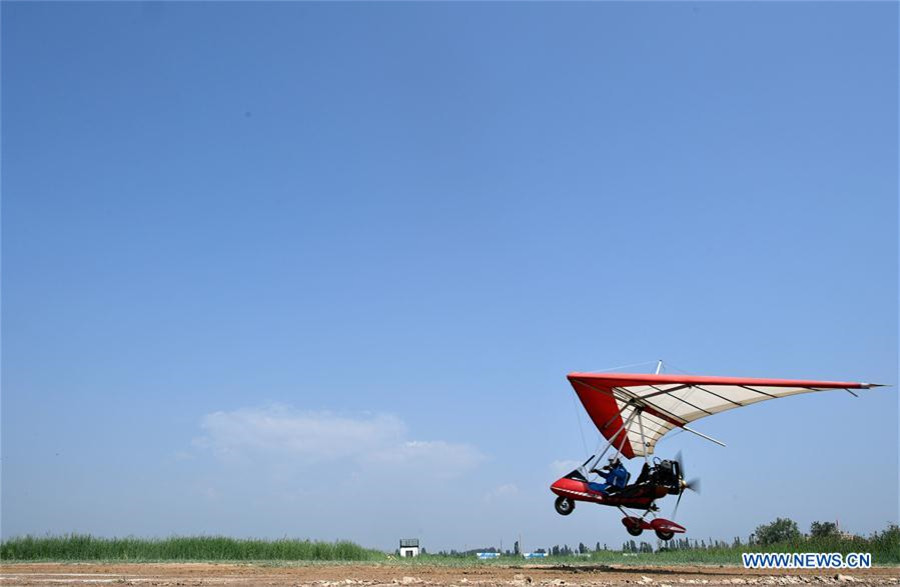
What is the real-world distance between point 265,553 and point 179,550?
2.97 metres

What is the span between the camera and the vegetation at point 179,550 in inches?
1009

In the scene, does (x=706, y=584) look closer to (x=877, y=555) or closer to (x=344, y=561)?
(x=344, y=561)

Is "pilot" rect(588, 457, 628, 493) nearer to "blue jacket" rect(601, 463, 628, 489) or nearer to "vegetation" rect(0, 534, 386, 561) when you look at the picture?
"blue jacket" rect(601, 463, 628, 489)

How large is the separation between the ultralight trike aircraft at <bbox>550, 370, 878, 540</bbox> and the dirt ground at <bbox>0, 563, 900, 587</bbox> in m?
2.25

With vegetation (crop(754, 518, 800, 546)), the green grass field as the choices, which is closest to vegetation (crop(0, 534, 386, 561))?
the green grass field

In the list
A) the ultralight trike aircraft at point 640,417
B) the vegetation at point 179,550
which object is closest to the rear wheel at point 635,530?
the ultralight trike aircraft at point 640,417

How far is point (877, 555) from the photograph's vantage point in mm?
27781

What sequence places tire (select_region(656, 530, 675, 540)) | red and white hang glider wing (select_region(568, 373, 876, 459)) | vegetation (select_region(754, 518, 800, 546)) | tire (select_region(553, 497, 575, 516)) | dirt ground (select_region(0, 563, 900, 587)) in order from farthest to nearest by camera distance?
vegetation (select_region(754, 518, 800, 546)) < tire (select_region(656, 530, 675, 540)) < tire (select_region(553, 497, 575, 516)) < red and white hang glider wing (select_region(568, 373, 876, 459)) < dirt ground (select_region(0, 563, 900, 587))

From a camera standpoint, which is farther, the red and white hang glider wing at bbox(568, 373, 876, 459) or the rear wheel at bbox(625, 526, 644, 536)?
the rear wheel at bbox(625, 526, 644, 536)

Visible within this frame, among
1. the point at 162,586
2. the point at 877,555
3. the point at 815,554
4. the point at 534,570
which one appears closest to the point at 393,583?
the point at 162,586

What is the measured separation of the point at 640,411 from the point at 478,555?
28.6ft

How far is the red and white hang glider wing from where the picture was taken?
21.8m

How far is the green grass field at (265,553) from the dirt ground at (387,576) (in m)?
3.17

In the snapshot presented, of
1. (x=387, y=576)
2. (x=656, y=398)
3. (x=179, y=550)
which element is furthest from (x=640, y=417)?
(x=179, y=550)
